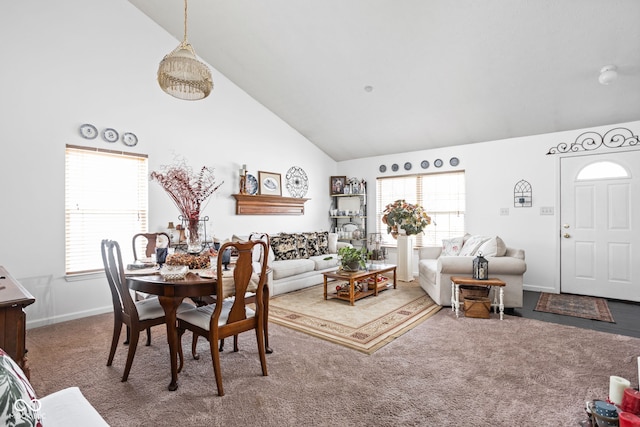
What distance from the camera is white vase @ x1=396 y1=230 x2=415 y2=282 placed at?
18.8ft

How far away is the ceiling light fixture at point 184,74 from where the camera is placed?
2570 mm

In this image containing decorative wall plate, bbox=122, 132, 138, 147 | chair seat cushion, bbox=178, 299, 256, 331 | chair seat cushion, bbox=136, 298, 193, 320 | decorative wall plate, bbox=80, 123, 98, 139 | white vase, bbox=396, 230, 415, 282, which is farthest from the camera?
white vase, bbox=396, 230, 415, 282

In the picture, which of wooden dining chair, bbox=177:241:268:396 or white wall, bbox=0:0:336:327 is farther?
white wall, bbox=0:0:336:327

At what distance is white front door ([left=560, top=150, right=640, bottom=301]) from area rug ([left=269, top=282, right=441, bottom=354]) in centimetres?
228

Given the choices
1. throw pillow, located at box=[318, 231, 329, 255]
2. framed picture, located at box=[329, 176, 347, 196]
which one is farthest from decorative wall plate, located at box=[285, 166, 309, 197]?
throw pillow, located at box=[318, 231, 329, 255]

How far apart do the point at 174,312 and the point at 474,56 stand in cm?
414

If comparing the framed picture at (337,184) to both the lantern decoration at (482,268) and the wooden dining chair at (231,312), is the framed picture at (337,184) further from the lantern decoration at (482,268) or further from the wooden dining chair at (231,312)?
the wooden dining chair at (231,312)

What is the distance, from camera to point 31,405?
2.94 feet

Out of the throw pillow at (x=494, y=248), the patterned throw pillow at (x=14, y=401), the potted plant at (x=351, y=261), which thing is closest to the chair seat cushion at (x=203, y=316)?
the patterned throw pillow at (x=14, y=401)

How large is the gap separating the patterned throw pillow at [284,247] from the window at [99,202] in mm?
1898

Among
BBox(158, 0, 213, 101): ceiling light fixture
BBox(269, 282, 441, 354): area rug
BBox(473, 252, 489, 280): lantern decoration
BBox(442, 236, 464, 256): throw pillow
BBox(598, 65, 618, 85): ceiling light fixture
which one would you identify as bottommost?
BBox(269, 282, 441, 354): area rug

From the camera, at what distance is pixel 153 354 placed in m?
2.90

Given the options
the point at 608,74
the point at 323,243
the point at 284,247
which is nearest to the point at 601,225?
the point at 608,74

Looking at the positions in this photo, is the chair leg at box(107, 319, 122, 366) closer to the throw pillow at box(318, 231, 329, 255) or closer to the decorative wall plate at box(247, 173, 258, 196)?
the decorative wall plate at box(247, 173, 258, 196)
